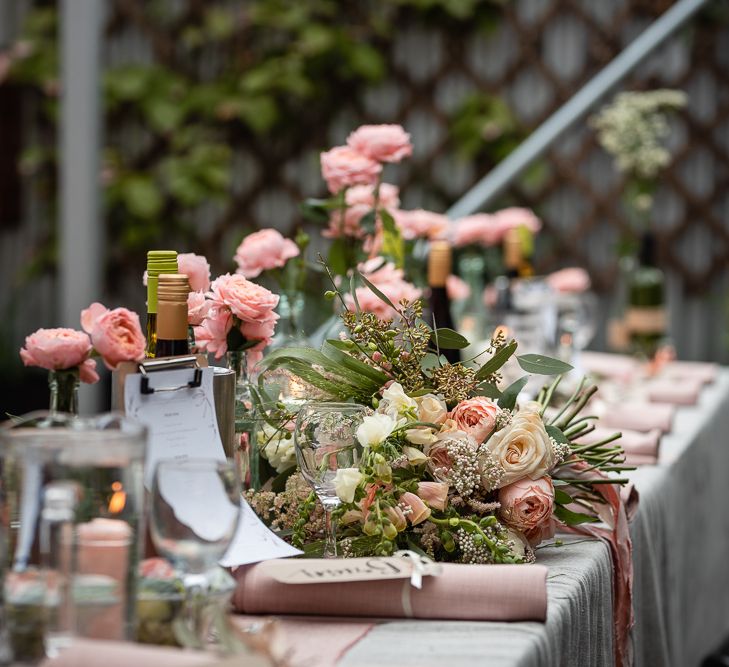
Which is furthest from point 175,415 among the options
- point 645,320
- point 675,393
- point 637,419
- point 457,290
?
point 645,320

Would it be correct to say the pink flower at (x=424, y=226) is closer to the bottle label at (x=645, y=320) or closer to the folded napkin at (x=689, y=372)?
the folded napkin at (x=689, y=372)

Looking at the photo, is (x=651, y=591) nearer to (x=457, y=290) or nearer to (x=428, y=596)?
(x=428, y=596)

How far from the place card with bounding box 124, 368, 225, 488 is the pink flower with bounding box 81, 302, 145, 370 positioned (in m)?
0.03

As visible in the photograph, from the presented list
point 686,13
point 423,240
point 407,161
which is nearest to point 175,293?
point 423,240

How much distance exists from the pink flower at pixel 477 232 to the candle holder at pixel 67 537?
1.84 metres

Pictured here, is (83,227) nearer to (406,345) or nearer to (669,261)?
(669,261)

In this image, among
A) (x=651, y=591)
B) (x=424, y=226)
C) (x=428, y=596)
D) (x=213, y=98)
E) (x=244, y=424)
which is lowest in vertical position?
(x=651, y=591)

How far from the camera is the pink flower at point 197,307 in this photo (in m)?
1.10

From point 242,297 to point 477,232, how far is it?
1.50 m

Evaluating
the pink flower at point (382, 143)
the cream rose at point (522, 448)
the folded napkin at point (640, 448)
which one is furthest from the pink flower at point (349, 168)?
the cream rose at point (522, 448)

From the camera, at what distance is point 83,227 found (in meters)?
4.23

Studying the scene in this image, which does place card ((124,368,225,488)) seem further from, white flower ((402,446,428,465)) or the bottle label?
the bottle label

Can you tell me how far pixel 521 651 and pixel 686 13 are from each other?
9.21ft

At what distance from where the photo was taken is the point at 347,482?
0.96m
